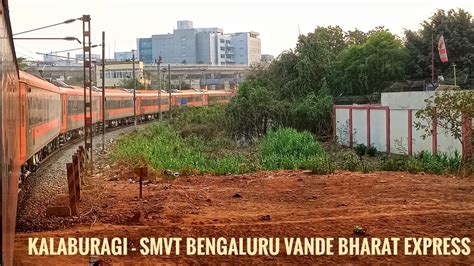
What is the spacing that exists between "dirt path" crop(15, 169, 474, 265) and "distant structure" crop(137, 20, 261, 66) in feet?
303

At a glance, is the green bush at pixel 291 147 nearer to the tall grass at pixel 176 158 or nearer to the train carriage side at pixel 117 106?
the tall grass at pixel 176 158

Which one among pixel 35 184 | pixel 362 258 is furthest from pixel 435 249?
pixel 35 184

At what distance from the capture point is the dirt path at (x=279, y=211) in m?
8.88

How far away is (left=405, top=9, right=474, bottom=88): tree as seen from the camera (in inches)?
1383

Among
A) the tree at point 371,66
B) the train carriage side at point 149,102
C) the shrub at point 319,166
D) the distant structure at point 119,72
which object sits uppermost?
the distant structure at point 119,72

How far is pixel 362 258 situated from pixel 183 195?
241 inches

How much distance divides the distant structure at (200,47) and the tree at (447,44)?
239 ft

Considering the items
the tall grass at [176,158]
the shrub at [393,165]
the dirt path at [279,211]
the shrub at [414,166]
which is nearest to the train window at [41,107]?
the dirt path at [279,211]

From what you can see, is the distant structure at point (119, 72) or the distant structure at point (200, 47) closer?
the distant structure at point (119, 72)

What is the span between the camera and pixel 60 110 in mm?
23969

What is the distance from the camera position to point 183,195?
13.4 metres

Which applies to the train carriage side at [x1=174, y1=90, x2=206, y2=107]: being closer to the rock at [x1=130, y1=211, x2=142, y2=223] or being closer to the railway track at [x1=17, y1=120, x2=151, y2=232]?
the railway track at [x1=17, y1=120, x2=151, y2=232]

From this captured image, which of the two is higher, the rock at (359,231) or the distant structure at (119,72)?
the distant structure at (119,72)

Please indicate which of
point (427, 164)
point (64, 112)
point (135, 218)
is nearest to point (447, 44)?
point (427, 164)
